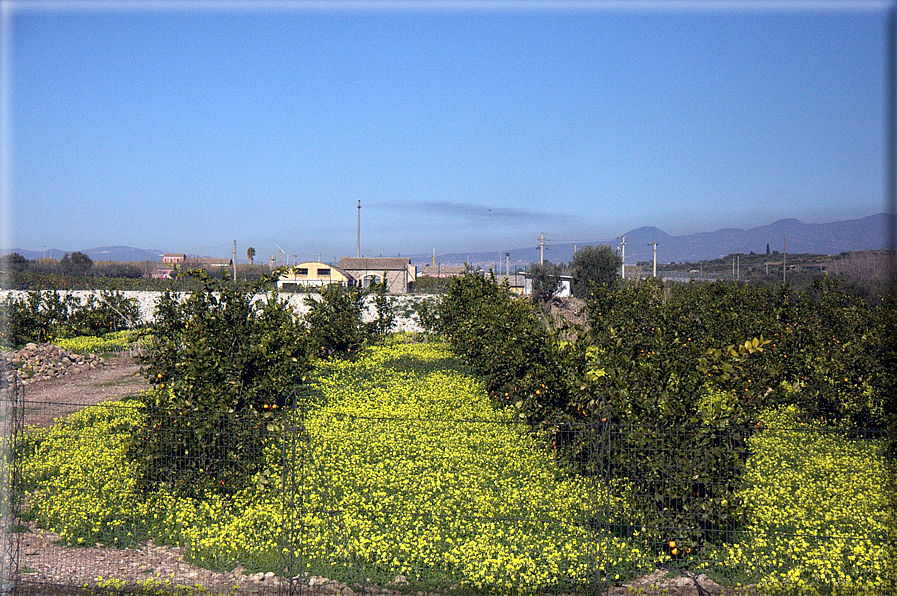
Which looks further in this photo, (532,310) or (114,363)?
(114,363)

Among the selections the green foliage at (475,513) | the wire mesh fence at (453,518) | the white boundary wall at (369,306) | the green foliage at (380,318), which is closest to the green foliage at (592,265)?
the white boundary wall at (369,306)

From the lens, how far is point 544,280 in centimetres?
4378

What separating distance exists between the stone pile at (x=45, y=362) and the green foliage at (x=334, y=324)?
6.71 meters

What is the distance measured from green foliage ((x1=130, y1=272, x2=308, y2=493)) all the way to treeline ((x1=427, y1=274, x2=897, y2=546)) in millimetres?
3351

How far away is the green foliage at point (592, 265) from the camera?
41969 mm

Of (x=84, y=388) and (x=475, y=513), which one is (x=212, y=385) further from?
(x=84, y=388)

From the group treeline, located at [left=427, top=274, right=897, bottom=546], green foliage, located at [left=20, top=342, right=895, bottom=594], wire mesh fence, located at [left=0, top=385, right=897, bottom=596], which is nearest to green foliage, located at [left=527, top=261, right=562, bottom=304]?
treeline, located at [left=427, top=274, right=897, bottom=546]

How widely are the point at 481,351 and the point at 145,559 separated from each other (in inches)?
349

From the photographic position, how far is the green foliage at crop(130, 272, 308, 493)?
6715 mm

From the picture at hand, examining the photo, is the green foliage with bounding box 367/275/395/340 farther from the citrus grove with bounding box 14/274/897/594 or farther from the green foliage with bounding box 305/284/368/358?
the citrus grove with bounding box 14/274/897/594

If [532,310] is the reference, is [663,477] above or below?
below

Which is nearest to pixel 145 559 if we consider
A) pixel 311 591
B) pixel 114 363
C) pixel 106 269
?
pixel 311 591

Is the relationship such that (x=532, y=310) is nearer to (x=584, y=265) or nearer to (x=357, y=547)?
(x=357, y=547)

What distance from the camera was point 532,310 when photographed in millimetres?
12289
